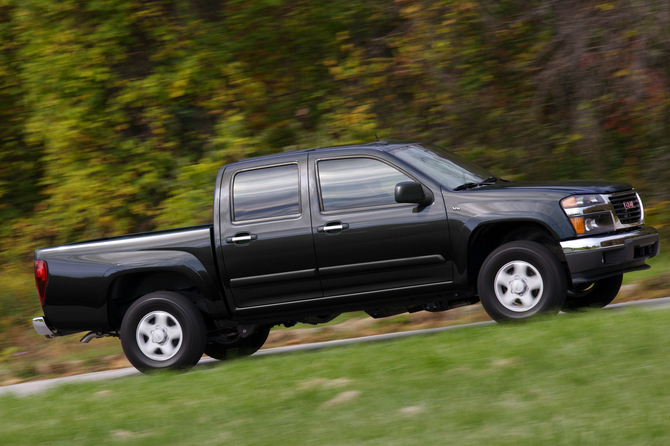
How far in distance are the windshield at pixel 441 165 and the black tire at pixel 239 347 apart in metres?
2.51

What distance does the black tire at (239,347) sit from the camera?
26.8ft

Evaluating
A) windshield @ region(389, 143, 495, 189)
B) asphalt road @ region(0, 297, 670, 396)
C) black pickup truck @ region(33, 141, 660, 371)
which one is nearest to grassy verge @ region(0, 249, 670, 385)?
asphalt road @ region(0, 297, 670, 396)

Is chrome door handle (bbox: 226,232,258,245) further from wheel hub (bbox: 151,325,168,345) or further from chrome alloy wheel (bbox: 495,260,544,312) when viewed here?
chrome alloy wheel (bbox: 495,260,544,312)

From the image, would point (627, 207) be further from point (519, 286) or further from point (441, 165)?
point (441, 165)

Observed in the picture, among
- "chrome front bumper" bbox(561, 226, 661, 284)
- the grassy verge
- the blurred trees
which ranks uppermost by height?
the blurred trees

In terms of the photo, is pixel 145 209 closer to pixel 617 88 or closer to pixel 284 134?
pixel 284 134

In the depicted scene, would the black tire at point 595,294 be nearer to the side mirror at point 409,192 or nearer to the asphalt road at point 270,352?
the asphalt road at point 270,352

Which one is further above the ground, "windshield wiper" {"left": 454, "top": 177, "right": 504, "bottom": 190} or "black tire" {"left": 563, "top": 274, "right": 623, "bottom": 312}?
"windshield wiper" {"left": 454, "top": 177, "right": 504, "bottom": 190}

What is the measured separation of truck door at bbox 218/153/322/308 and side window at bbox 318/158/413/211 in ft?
0.66

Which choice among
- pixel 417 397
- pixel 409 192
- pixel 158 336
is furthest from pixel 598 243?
pixel 158 336

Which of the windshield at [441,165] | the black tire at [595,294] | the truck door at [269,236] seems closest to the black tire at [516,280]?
the windshield at [441,165]

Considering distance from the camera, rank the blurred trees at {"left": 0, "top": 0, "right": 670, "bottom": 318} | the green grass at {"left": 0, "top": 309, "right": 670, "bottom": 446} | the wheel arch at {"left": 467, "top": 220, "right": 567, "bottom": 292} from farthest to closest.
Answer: the blurred trees at {"left": 0, "top": 0, "right": 670, "bottom": 318} → the wheel arch at {"left": 467, "top": 220, "right": 567, "bottom": 292} → the green grass at {"left": 0, "top": 309, "right": 670, "bottom": 446}

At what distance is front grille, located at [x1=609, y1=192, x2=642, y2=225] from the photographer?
21.3 ft


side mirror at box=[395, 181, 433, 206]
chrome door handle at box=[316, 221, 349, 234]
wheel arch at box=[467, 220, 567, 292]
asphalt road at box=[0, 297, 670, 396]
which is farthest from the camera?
asphalt road at box=[0, 297, 670, 396]
